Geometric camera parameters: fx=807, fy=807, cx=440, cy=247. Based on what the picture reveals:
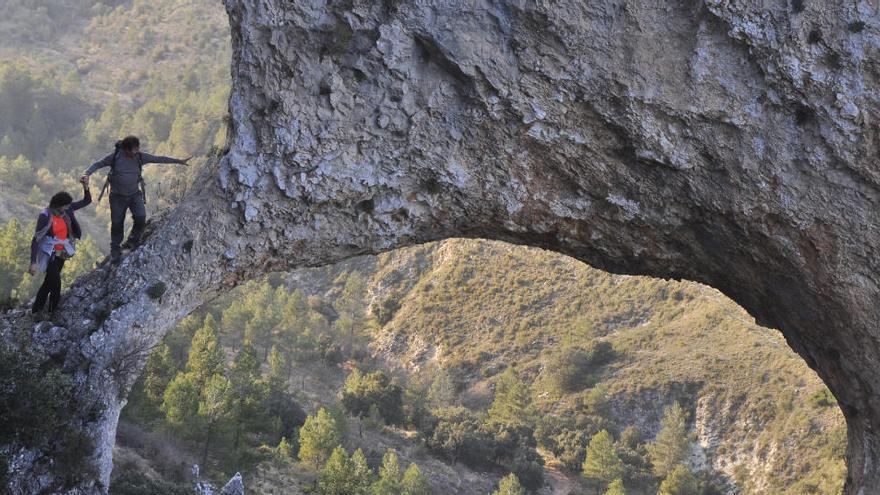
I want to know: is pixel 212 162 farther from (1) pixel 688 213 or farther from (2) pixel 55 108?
(2) pixel 55 108

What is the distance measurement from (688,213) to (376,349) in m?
38.2

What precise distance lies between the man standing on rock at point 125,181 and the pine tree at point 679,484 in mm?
26294

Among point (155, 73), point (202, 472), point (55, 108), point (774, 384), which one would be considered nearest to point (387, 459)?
point (202, 472)

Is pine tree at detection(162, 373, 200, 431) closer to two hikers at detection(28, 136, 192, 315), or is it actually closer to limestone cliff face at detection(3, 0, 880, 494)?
limestone cliff face at detection(3, 0, 880, 494)

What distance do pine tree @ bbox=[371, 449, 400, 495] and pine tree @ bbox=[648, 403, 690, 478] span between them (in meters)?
13.7

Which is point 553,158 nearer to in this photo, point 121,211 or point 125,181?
point 125,181

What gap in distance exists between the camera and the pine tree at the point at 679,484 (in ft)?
107

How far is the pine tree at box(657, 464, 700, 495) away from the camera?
32594 millimetres

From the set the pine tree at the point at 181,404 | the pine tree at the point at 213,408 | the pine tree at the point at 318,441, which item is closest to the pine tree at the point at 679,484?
the pine tree at the point at 318,441

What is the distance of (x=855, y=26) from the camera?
10336 millimetres

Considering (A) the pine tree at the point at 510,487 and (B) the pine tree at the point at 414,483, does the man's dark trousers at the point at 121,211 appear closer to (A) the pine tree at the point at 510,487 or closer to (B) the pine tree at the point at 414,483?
(B) the pine tree at the point at 414,483

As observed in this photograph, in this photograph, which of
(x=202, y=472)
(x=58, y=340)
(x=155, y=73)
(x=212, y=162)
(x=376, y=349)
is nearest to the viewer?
(x=58, y=340)

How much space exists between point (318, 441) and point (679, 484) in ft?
50.7

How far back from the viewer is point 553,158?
1204 centimetres
